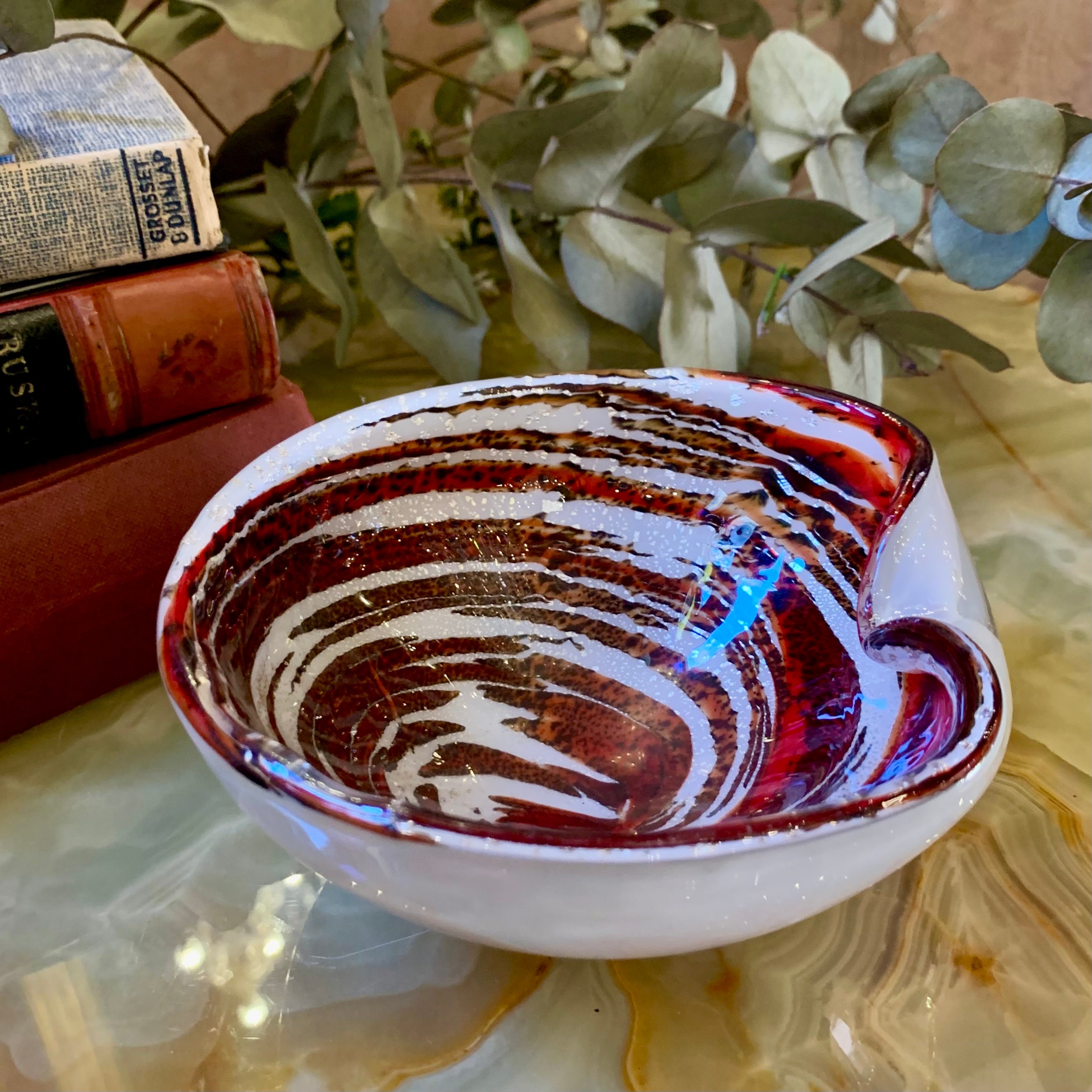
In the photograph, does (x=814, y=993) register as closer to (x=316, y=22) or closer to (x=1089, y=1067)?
(x=1089, y=1067)

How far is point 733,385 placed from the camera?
37cm

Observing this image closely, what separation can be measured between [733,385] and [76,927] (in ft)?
0.94

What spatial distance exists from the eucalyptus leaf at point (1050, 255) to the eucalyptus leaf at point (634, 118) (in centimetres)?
16

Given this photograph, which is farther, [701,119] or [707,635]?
[701,119]

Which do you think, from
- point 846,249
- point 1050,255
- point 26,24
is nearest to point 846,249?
point 846,249

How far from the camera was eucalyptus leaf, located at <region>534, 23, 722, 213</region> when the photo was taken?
44 cm

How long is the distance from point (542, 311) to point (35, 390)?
0.23 meters

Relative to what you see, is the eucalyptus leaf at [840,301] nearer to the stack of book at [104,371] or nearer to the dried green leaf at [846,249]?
the dried green leaf at [846,249]

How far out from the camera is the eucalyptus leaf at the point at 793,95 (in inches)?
Result: 19.3

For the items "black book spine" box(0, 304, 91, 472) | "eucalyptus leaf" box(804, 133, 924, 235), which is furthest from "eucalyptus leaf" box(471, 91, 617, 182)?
"black book spine" box(0, 304, 91, 472)

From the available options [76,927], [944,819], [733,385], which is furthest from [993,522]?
[76,927]

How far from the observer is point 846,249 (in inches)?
16.6

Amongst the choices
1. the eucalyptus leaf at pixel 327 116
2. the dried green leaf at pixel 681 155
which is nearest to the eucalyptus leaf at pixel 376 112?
the eucalyptus leaf at pixel 327 116

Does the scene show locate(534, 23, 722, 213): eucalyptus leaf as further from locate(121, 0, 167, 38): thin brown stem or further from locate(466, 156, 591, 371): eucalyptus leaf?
locate(121, 0, 167, 38): thin brown stem
